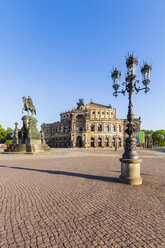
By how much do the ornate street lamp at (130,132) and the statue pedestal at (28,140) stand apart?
18.3 metres

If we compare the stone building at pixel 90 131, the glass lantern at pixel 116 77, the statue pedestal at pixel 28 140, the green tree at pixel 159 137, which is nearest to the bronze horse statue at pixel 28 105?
the statue pedestal at pixel 28 140

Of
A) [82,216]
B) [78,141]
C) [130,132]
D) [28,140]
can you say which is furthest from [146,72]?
[78,141]

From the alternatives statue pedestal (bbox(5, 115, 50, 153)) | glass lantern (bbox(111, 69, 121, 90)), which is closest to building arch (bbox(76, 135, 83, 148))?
statue pedestal (bbox(5, 115, 50, 153))

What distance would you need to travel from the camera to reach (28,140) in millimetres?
22391

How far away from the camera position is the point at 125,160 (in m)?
5.92

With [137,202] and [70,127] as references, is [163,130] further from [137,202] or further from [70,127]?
[137,202]

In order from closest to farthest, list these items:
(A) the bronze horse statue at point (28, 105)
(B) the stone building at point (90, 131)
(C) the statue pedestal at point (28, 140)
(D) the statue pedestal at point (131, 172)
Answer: (D) the statue pedestal at point (131, 172)
(C) the statue pedestal at point (28, 140)
(A) the bronze horse statue at point (28, 105)
(B) the stone building at point (90, 131)

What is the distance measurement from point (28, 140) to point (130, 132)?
19615mm

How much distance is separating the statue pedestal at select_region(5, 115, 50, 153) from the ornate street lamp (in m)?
18.3

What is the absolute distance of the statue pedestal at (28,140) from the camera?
72.2 ft

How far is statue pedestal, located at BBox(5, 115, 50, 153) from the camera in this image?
2202cm

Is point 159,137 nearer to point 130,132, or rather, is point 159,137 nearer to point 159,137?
point 159,137

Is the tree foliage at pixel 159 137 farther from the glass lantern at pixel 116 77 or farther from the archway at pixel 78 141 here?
the glass lantern at pixel 116 77

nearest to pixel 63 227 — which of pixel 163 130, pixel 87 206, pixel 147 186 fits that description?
pixel 87 206
